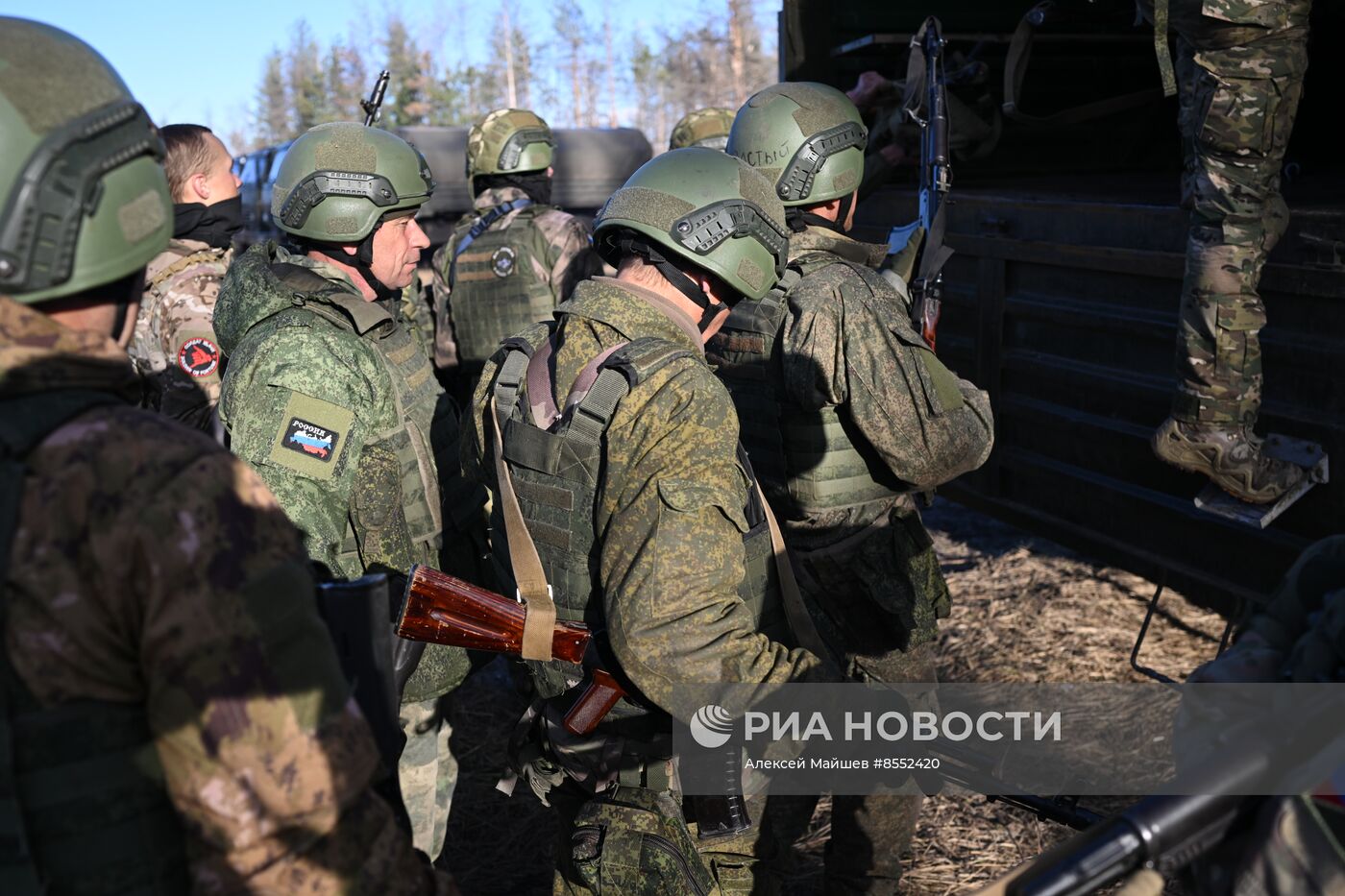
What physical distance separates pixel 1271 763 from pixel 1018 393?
422cm

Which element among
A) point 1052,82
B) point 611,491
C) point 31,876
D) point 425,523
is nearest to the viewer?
point 31,876

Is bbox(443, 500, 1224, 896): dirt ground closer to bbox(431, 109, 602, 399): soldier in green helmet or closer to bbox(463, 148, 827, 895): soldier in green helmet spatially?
bbox(463, 148, 827, 895): soldier in green helmet

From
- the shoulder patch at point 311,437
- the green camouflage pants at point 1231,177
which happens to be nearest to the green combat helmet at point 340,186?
the shoulder patch at point 311,437

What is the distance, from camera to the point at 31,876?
1376mm

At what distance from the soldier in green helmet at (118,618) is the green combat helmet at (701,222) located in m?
1.21

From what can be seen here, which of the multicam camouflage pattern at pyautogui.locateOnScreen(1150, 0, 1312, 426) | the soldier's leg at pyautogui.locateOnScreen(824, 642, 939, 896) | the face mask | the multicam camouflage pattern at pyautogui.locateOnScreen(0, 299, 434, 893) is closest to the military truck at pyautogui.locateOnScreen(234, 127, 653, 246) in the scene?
the face mask

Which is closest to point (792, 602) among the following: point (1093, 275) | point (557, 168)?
point (1093, 275)

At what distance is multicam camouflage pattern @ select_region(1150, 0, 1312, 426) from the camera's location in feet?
12.8

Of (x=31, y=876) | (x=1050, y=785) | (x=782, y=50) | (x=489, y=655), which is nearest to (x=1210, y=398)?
(x=1050, y=785)

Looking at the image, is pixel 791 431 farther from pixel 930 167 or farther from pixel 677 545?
pixel 930 167

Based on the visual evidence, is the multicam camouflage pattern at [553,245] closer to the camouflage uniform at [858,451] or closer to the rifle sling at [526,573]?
the camouflage uniform at [858,451]

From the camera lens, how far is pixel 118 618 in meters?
1.36

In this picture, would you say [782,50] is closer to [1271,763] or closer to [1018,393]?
[1018,393]

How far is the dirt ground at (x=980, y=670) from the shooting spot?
3.83m
